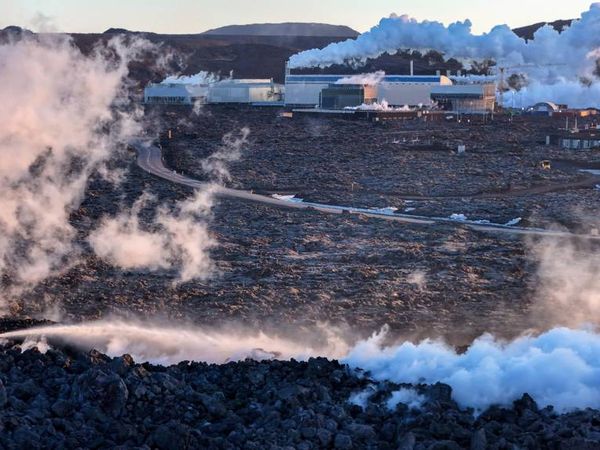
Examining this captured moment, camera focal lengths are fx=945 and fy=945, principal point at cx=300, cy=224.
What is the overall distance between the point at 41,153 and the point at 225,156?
77.3 ft

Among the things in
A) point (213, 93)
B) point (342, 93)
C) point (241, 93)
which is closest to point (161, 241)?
point (342, 93)

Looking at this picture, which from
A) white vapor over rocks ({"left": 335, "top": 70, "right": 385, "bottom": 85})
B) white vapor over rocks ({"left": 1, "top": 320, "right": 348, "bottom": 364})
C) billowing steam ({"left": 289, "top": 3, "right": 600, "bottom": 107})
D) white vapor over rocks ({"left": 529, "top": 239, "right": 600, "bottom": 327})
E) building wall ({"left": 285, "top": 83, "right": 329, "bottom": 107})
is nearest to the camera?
white vapor over rocks ({"left": 1, "top": 320, "right": 348, "bottom": 364})

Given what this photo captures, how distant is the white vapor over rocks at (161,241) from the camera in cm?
3047

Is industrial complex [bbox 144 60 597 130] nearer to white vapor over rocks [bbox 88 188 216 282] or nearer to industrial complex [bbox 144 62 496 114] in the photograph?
industrial complex [bbox 144 62 496 114]

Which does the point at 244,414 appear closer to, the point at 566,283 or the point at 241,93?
the point at 566,283

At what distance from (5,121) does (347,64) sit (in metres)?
119

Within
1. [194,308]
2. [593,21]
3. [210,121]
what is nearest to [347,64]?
[593,21]

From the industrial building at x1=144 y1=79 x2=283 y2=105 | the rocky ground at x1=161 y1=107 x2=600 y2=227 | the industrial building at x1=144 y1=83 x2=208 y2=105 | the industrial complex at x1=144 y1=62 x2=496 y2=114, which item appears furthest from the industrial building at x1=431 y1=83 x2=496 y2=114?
the industrial building at x1=144 y1=83 x2=208 y2=105

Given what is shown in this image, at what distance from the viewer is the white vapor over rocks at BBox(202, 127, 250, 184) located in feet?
177

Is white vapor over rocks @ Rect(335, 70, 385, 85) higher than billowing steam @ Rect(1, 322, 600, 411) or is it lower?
higher

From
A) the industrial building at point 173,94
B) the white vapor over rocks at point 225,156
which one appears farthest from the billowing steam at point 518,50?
the white vapor over rocks at point 225,156

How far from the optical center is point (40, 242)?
32125 mm

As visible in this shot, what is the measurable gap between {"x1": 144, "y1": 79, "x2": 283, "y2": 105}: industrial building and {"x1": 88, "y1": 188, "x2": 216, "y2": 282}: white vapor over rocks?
8242cm

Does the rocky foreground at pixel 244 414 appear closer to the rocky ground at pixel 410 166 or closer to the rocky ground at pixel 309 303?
the rocky ground at pixel 309 303
